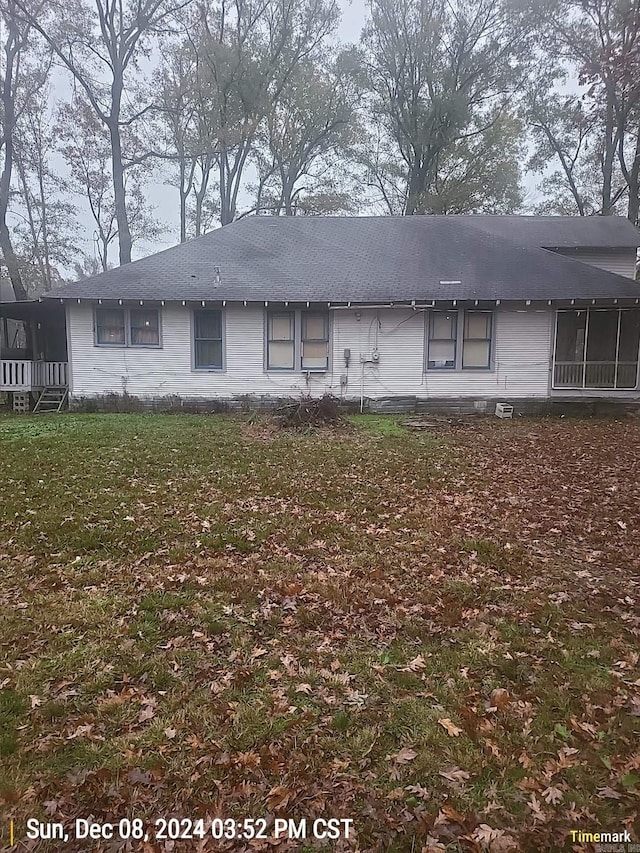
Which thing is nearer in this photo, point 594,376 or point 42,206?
point 594,376

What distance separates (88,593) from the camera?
4.23 meters

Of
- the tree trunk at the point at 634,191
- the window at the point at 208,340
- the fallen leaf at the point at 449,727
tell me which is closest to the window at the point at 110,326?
the window at the point at 208,340

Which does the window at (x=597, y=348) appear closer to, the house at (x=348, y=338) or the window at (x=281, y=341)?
the house at (x=348, y=338)

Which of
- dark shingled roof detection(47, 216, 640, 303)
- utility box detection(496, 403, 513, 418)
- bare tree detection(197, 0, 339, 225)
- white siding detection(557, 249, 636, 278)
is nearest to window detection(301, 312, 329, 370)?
dark shingled roof detection(47, 216, 640, 303)

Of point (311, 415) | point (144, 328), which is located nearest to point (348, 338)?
point (311, 415)

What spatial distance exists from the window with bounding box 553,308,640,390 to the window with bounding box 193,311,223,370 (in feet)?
30.7

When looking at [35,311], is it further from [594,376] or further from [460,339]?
[594,376]

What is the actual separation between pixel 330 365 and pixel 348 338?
89cm

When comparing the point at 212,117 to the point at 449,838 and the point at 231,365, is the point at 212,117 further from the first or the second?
the point at 449,838

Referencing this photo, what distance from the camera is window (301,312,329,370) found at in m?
14.1

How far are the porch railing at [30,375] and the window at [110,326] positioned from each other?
74.8 inches

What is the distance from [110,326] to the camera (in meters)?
14.2

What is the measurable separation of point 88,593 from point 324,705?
7.72 ft

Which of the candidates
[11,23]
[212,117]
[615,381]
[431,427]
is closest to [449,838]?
[431,427]
